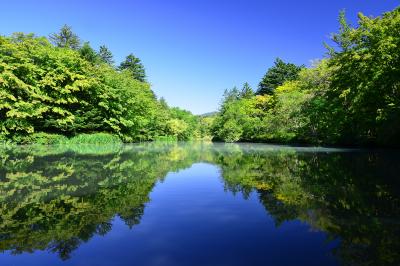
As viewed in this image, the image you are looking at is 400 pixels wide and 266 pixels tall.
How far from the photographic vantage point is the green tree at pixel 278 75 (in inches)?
2790

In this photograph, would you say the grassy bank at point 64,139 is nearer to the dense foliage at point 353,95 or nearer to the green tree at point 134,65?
the dense foliage at point 353,95

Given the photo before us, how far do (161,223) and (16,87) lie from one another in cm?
3281

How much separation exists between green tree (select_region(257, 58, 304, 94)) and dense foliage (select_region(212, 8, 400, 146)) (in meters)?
18.5

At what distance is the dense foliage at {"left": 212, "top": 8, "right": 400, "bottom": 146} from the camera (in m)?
25.8

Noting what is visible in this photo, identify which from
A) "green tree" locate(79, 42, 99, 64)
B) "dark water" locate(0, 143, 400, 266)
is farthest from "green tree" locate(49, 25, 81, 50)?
"dark water" locate(0, 143, 400, 266)

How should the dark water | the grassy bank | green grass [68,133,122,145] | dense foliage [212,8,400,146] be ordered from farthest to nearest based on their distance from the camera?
green grass [68,133,122,145], the grassy bank, dense foliage [212,8,400,146], the dark water

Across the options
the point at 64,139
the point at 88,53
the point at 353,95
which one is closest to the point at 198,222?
the point at 353,95

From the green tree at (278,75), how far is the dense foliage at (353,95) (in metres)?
18.5

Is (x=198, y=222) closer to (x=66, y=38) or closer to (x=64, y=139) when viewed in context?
(x=64, y=139)

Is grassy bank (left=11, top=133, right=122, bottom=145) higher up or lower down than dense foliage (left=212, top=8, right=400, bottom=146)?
lower down

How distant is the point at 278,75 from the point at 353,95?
43187mm

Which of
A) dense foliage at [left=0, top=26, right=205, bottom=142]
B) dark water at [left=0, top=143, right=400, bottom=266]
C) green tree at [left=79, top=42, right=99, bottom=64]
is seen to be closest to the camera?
dark water at [left=0, top=143, right=400, bottom=266]

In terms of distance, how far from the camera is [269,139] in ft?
186

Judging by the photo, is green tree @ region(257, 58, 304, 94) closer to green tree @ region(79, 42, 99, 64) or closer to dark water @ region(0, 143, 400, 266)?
green tree @ region(79, 42, 99, 64)
